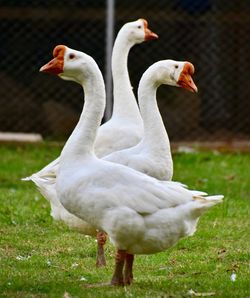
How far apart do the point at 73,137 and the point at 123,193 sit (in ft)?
1.84

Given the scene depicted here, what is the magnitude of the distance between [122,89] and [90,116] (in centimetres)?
171

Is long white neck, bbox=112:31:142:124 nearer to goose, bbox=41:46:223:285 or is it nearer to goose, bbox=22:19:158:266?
goose, bbox=22:19:158:266

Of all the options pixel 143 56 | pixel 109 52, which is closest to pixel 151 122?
pixel 109 52

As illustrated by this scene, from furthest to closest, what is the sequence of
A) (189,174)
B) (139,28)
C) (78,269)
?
1. (189,174)
2. (139,28)
3. (78,269)

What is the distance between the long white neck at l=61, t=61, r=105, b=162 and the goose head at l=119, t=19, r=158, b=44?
226cm

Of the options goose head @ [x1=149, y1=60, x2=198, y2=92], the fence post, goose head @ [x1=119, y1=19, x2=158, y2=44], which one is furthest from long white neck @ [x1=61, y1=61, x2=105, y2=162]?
the fence post

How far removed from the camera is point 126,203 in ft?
19.7

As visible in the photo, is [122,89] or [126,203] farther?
[122,89]

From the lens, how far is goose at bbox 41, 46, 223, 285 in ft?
19.7

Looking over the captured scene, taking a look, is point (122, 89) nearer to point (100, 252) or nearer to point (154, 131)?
point (154, 131)

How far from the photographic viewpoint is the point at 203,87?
46.5 ft

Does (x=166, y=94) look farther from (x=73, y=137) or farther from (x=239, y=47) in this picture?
(x=73, y=137)

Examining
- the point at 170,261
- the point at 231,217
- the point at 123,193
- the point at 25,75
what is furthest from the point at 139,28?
the point at 25,75

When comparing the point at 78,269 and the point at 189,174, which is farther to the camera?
the point at 189,174
